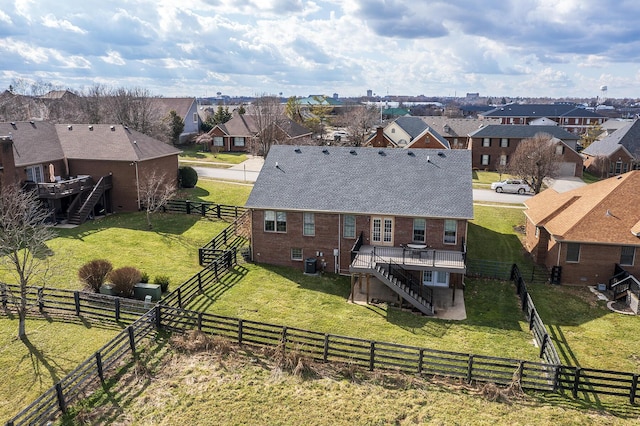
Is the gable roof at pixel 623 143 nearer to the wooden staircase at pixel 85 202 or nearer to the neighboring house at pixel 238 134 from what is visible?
the neighboring house at pixel 238 134

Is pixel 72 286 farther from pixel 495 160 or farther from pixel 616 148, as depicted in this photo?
pixel 616 148

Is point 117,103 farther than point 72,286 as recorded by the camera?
Yes

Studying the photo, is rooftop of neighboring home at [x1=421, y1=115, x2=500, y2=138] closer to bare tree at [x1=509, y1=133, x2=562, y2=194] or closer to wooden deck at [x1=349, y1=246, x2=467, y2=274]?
bare tree at [x1=509, y1=133, x2=562, y2=194]

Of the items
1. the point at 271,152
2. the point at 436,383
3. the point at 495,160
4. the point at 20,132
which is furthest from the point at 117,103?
the point at 436,383

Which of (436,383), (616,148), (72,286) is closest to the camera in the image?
(436,383)

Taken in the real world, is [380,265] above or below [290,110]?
below

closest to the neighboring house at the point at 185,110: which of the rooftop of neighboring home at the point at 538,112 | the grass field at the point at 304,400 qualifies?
the grass field at the point at 304,400

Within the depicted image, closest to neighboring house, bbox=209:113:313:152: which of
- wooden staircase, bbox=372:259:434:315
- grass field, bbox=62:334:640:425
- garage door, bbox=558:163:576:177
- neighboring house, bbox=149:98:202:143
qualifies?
neighboring house, bbox=149:98:202:143
